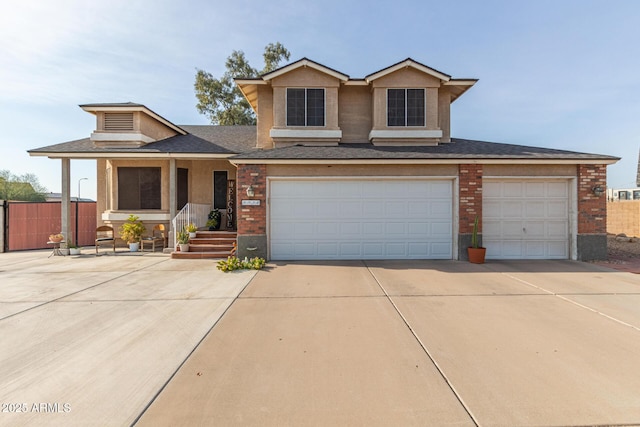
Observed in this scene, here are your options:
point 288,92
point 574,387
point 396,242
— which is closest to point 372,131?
point 288,92

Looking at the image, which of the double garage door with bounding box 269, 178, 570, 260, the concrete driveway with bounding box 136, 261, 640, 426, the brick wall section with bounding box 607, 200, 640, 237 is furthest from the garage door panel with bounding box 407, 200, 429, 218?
the brick wall section with bounding box 607, 200, 640, 237

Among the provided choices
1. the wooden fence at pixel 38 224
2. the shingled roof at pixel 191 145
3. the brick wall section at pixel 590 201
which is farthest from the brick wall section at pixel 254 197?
the brick wall section at pixel 590 201

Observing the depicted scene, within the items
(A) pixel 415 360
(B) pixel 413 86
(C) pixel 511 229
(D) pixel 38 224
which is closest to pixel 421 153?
(B) pixel 413 86

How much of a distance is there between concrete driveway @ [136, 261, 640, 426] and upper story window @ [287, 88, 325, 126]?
6.81 m

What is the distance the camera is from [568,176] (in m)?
9.59

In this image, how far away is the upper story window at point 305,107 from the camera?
36.6 ft

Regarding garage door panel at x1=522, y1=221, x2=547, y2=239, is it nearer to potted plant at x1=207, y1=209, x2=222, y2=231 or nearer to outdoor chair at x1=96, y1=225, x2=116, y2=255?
potted plant at x1=207, y1=209, x2=222, y2=231

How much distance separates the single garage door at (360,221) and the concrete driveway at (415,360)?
3.27m

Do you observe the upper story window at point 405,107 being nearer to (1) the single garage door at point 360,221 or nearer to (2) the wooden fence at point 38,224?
(1) the single garage door at point 360,221

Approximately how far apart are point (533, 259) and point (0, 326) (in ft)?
41.0

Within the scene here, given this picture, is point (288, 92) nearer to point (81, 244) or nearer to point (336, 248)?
point (336, 248)

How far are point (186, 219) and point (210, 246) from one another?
1755 mm

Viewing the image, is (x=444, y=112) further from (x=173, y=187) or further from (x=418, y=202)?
(x=173, y=187)

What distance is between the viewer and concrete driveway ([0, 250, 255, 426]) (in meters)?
2.83
